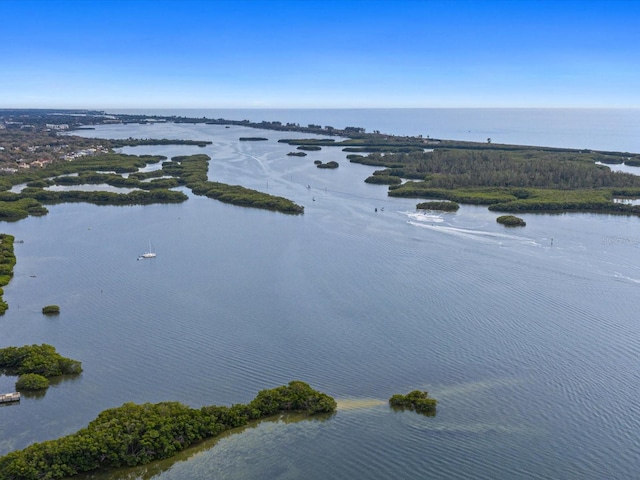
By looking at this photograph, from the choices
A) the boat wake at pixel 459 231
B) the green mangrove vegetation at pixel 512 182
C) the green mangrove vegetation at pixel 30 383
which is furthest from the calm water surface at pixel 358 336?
the green mangrove vegetation at pixel 512 182

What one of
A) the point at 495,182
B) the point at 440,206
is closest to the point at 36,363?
the point at 440,206

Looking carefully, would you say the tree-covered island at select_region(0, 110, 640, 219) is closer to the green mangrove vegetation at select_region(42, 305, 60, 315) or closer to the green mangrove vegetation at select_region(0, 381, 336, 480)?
the green mangrove vegetation at select_region(42, 305, 60, 315)

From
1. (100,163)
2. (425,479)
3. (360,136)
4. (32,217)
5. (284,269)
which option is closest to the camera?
(425,479)

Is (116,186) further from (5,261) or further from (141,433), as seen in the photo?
(141,433)

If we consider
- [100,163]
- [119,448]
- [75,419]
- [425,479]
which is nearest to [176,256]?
[75,419]

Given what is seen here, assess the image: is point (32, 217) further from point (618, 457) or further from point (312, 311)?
point (618, 457)

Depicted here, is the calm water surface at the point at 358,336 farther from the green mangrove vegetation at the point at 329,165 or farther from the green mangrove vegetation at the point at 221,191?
the green mangrove vegetation at the point at 329,165
